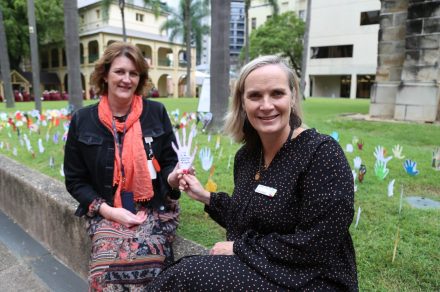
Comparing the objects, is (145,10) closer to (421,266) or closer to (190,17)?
(190,17)

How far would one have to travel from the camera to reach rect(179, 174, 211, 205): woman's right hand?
2.06 meters

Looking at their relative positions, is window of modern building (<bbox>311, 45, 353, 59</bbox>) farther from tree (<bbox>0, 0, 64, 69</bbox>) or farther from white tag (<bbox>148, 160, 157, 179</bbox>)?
white tag (<bbox>148, 160, 157, 179</bbox>)

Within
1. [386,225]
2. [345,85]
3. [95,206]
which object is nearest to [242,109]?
[95,206]

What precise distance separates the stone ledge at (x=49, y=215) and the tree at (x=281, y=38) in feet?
116

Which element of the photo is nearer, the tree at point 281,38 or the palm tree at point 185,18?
the palm tree at point 185,18

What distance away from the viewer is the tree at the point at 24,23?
3044cm

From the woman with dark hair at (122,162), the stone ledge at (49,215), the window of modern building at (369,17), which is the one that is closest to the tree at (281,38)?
the window of modern building at (369,17)

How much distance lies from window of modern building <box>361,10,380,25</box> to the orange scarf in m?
40.1

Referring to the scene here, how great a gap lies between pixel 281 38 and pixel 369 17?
8970mm

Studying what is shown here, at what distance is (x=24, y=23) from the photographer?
32.1 metres

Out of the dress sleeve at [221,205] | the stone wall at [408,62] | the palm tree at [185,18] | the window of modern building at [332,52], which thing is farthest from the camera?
the window of modern building at [332,52]

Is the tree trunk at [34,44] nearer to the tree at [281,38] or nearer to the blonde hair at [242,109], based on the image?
the blonde hair at [242,109]

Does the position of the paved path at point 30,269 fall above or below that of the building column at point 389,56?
below

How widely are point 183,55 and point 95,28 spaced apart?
14.6m
